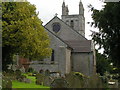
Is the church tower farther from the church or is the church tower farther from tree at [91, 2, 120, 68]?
tree at [91, 2, 120, 68]

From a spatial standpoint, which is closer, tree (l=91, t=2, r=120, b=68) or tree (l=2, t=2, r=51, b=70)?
tree (l=91, t=2, r=120, b=68)

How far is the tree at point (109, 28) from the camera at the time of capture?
13438 millimetres

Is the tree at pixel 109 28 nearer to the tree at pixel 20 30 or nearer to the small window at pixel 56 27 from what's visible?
the tree at pixel 20 30

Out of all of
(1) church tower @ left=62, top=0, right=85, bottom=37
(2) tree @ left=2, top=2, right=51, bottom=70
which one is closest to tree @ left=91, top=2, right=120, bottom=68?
(2) tree @ left=2, top=2, right=51, bottom=70

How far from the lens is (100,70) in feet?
207

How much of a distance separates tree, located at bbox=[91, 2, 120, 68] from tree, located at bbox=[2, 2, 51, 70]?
11.7 m

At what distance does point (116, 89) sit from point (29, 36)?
14.0 metres

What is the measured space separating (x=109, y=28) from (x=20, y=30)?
13.1 meters

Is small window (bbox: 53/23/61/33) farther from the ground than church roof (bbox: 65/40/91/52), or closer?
farther from the ground

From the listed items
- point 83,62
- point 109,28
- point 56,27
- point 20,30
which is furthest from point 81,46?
point 109,28

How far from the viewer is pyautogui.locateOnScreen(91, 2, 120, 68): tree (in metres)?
13.4

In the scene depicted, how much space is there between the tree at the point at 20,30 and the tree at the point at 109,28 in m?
11.7

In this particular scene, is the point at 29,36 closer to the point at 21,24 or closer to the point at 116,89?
the point at 21,24

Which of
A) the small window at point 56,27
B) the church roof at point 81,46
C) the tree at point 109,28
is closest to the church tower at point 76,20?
the small window at point 56,27
